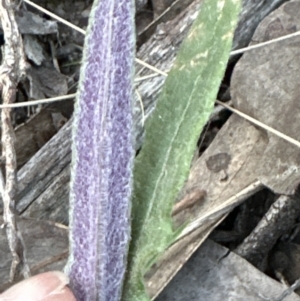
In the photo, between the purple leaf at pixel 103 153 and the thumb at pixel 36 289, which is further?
the thumb at pixel 36 289

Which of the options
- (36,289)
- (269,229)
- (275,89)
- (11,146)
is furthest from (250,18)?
(36,289)

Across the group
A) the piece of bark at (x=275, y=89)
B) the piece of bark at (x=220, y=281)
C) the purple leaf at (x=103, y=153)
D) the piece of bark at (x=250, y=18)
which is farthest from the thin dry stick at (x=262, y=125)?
the purple leaf at (x=103, y=153)

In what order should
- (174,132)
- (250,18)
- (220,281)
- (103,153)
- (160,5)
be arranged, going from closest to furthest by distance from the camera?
1. (103,153)
2. (174,132)
3. (220,281)
4. (250,18)
5. (160,5)

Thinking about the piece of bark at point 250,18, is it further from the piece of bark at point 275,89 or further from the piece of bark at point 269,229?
the piece of bark at point 269,229

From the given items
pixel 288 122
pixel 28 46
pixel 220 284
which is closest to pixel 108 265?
pixel 220 284

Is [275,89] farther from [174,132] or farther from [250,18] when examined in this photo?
[174,132]

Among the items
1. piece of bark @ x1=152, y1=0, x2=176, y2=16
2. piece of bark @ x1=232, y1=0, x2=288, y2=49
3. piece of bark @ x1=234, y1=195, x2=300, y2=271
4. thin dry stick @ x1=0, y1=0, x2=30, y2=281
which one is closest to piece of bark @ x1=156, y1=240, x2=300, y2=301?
piece of bark @ x1=234, y1=195, x2=300, y2=271

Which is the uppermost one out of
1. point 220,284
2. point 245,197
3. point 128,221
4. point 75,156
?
point 75,156

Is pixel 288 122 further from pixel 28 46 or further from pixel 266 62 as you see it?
pixel 28 46
